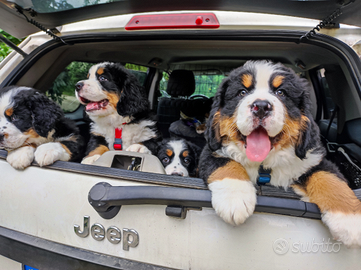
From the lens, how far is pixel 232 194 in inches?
49.4

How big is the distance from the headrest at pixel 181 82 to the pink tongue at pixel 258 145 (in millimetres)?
2551

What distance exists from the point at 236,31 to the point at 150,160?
1.25m

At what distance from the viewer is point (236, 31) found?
1.93 m

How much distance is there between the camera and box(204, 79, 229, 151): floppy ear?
5.39ft

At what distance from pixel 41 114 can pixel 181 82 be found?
2186 mm

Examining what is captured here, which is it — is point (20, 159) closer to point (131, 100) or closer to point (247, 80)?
point (131, 100)

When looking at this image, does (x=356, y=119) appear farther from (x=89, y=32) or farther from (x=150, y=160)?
(x=89, y=32)

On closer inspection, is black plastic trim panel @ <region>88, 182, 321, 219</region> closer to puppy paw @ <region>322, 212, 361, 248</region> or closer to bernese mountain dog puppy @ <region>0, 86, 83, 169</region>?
puppy paw @ <region>322, 212, 361, 248</region>

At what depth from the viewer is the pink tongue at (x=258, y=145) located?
54.9 inches

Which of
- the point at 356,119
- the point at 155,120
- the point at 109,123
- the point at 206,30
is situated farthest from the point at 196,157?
the point at 356,119

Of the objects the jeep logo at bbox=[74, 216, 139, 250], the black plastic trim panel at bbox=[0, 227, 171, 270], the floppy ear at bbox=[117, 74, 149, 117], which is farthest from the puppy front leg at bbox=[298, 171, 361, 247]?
the floppy ear at bbox=[117, 74, 149, 117]

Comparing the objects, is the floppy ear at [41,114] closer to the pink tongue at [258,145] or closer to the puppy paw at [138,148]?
the puppy paw at [138,148]

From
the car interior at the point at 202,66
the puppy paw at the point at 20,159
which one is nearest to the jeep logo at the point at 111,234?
the car interior at the point at 202,66

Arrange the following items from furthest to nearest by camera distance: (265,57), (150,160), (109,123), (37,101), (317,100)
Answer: (317,100), (265,57), (109,123), (37,101), (150,160)
